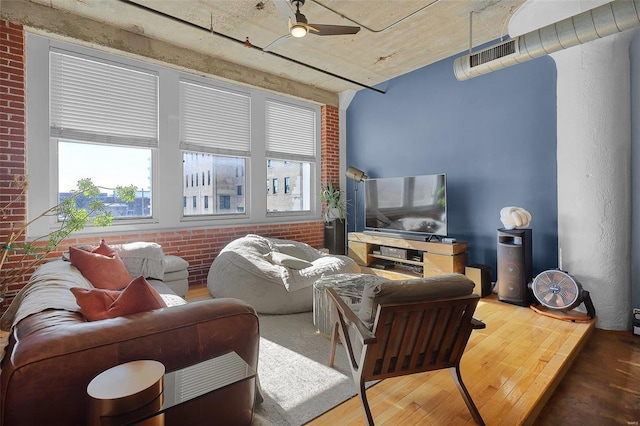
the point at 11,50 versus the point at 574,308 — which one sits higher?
the point at 11,50

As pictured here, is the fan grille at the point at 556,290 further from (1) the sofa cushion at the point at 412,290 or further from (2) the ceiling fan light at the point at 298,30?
(2) the ceiling fan light at the point at 298,30

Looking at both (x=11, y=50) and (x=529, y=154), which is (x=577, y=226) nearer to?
(x=529, y=154)

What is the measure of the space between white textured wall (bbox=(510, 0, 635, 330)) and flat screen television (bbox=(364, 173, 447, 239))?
4.77 ft

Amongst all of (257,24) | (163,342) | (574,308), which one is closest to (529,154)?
(574,308)

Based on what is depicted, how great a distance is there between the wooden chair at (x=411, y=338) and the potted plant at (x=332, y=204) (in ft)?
13.5

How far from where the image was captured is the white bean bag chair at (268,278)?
330cm

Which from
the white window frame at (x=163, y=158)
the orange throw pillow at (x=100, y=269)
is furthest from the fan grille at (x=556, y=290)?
the orange throw pillow at (x=100, y=269)

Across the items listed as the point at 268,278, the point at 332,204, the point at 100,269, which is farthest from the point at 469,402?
the point at 332,204

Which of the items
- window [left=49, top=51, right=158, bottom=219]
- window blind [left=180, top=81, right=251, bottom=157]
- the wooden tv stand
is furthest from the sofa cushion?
window blind [left=180, top=81, right=251, bottom=157]

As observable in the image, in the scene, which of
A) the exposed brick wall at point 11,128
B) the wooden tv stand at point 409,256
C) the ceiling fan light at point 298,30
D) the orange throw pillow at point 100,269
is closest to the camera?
the ceiling fan light at point 298,30

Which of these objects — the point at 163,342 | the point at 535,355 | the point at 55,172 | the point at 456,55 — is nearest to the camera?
the point at 163,342

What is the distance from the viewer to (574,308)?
3211 mm

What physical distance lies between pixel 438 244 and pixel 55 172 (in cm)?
463

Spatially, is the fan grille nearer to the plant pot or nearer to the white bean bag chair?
the white bean bag chair
